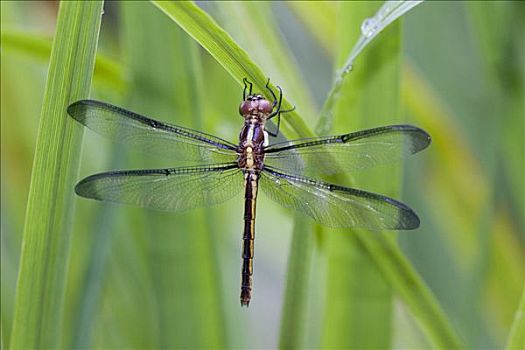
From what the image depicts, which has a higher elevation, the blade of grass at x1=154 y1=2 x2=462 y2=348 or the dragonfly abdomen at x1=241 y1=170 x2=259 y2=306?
the dragonfly abdomen at x1=241 y1=170 x2=259 y2=306

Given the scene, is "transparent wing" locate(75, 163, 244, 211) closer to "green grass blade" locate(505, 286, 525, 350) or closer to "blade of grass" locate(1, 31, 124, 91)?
"blade of grass" locate(1, 31, 124, 91)

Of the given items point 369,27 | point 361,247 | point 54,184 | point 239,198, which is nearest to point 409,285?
point 361,247

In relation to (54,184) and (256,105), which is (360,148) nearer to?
(256,105)

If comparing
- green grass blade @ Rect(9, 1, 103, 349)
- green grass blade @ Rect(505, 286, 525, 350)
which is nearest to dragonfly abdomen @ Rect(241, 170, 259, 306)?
green grass blade @ Rect(9, 1, 103, 349)

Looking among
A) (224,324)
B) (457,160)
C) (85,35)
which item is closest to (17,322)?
(85,35)

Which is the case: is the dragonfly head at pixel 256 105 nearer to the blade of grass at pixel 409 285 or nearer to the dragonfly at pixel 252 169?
the dragonfly at pixel 252 169

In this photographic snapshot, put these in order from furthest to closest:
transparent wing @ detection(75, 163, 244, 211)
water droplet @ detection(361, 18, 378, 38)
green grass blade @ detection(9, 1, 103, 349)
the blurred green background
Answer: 1. the blurred green background
2. transparent wing @ detection(75, 163, 244, 211)
3. water droplet @ detection(361, 18, 378, 38)
4. green grass blade @ detection(9, 1, 103, 349)

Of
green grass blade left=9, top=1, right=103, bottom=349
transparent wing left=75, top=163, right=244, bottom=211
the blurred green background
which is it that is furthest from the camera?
the blurred green background
